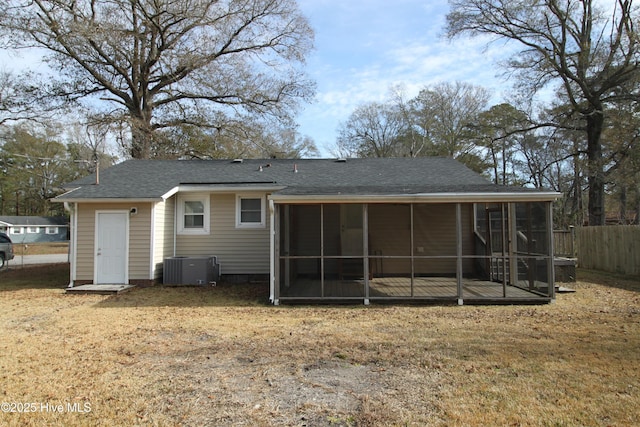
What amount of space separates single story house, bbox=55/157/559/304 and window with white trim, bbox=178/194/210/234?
3 centimetres

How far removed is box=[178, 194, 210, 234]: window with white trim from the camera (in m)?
11.4

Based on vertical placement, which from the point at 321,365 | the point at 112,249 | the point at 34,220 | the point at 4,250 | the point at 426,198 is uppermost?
the point at 34,220

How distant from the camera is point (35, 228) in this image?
4425cm

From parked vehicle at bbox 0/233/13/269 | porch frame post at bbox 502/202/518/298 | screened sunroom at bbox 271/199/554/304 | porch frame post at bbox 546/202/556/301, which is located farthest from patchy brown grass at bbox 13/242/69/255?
porch frame post at bbox 546/202/556/301

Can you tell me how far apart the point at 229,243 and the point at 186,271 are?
4.55 feet

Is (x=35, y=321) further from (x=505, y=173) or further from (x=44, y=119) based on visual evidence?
(x=505, y=173)

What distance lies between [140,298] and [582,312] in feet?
29.9

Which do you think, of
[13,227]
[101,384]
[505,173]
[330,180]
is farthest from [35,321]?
[13,227]

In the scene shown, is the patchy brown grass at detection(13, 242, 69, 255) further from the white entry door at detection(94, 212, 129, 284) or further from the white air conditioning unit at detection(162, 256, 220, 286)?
the white air conditioning unit at detection(162, 256, 220, 286)

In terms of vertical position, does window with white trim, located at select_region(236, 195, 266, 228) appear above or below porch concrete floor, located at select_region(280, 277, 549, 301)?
above

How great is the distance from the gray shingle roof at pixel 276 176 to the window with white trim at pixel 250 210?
1.57 ft

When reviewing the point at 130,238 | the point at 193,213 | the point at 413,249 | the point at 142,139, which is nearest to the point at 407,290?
the point at 413,249

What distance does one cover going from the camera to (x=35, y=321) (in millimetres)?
7066

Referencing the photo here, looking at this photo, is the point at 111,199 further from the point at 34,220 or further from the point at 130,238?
the point at 34,220
